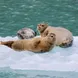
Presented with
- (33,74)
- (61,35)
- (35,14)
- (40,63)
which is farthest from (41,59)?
(35,14)

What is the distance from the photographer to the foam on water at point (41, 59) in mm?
4629

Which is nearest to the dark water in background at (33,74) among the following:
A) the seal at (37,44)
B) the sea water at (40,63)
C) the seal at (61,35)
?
the sea water at (40,63)

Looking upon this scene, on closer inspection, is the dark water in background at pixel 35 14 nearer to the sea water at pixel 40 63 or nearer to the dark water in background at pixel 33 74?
the sea water at pixel 40 63

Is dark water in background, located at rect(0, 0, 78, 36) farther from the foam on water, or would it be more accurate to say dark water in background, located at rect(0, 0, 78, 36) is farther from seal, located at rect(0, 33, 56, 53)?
the foam on water

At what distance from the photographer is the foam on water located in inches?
182

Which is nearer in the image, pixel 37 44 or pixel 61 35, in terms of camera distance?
pixel 37 44

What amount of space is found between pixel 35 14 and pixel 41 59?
5.80 m

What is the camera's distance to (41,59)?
4.89 m

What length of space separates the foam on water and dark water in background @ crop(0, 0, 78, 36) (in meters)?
3.80

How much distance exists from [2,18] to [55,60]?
18.6 feet

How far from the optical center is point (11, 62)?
4.79 meters

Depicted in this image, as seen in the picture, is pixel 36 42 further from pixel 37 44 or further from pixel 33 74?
pixel 33 74

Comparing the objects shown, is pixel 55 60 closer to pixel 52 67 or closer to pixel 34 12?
pixel 52 67

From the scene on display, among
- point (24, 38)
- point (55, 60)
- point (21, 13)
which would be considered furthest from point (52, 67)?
point (21, 13)
